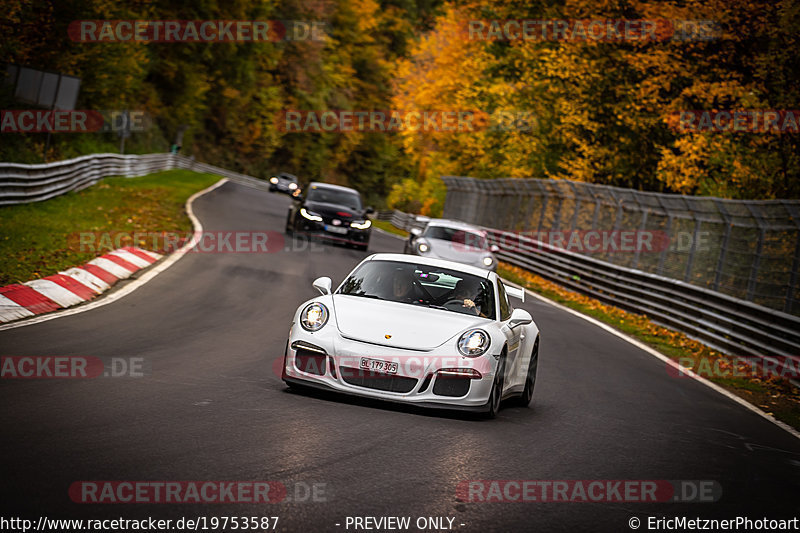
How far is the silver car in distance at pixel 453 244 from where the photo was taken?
70.1 ft

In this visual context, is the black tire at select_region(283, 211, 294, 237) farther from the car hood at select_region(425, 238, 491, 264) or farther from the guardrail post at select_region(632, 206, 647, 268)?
the guardrail post at select_region(632, 206, 647, 268)

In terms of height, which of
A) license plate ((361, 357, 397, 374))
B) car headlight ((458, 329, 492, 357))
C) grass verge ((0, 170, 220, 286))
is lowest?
Result: grass verge ((0, 170, 220, 286))

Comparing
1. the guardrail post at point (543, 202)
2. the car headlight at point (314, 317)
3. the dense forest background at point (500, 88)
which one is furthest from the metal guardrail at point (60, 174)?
the guardrail post at point (543, 202)

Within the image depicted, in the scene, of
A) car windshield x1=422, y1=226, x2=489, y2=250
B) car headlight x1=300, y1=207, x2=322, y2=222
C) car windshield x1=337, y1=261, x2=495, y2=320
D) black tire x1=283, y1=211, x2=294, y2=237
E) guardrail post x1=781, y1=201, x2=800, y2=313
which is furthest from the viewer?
black tire x1=283, y1=211, x2=294, y2=237

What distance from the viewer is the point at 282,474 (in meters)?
5.55

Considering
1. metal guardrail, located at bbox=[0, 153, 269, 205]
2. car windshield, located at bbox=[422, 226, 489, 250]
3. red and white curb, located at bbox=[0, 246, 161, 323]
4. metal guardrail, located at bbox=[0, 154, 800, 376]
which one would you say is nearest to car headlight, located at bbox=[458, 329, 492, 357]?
red and white curb, located at bbox=[0, 246, 161, 323]

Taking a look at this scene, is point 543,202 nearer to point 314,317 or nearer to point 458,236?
point 458,236

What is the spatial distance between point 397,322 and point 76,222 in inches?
557

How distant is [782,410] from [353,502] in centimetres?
851

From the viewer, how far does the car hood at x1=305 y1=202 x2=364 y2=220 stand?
1057 inches

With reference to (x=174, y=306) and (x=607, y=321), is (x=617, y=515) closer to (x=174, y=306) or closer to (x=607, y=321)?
(x=174, y=306)

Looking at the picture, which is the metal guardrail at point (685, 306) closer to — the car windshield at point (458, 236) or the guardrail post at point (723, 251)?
the guardrail post at point (723, 251)

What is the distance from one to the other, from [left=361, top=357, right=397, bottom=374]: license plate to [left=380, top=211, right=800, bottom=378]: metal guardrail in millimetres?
8858

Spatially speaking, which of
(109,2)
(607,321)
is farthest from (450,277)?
(109,2)
